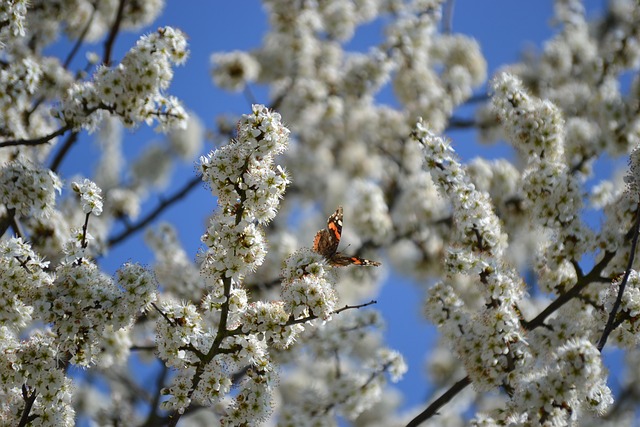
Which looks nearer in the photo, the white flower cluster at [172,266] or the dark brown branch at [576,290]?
the dark brown branch at [576,290]

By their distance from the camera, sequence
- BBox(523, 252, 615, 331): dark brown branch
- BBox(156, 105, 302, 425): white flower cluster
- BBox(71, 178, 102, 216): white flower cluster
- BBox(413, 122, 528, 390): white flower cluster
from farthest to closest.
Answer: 1. BBox(523, 252, 615, 331): dark brown branch
2. BBox(413, 122, 528, 390): white flower cluster
3. BBox(71, 178, 102, 216): white flower cluster
4. BBox(156, 105, 302, 425): white flower cluster

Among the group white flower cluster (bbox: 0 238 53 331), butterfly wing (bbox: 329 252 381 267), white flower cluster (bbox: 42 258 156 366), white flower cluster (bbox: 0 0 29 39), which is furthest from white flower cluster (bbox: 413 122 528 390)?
white flower cluster (bbox: 0 0 29 39)

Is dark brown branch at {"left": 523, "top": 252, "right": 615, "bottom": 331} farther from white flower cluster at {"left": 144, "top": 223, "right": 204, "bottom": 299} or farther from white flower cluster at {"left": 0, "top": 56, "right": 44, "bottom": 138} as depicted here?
white flower cluster at {"left": 0, "top": 56, "right": 44, "bottom": 138}

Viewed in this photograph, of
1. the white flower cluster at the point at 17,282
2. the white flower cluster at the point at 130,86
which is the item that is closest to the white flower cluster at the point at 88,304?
the white flower cluster at the point at 17,282

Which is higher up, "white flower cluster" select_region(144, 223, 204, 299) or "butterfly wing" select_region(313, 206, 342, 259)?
"white flower cluster" select_region(144, 223, 204, 299)

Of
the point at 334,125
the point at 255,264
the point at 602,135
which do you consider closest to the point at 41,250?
the point at 255,264

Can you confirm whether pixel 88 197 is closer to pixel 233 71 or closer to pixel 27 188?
pixel 27 188

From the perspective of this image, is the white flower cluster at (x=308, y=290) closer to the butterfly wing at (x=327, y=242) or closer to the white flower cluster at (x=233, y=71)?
the butterfly wing at (x=327, y=242)

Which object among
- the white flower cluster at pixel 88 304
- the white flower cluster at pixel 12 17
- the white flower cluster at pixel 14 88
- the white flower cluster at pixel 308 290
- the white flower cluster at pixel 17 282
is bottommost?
the white flower cluster at pixel 308 290

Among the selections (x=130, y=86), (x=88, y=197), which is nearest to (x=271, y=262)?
(x=130, y=86)
